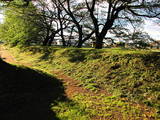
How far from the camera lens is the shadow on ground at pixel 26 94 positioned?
14.8 feet

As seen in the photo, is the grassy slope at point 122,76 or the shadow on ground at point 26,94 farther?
the grassy slope at point 122,76

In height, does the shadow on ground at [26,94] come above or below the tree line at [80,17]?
below

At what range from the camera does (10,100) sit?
5273 mm

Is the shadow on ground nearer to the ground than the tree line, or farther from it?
nearer to the ground

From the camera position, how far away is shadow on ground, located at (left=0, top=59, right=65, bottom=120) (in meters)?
4.52

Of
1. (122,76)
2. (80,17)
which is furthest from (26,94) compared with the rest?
(80,17)

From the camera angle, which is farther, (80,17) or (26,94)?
(80,17)

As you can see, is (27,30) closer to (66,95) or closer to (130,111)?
(66,95)

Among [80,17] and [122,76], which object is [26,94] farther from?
[80,17]

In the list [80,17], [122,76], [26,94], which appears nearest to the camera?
[26,94]

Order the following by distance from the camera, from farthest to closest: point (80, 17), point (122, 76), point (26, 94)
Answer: point (80, 17) → point (122, 76) → point (26, 94)

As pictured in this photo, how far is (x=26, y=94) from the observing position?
19.2 ft

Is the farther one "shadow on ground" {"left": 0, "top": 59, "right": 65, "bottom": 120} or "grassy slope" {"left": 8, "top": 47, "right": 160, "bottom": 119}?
"grassy slope" {"left": 8, "top": 47, "right": 160, "bottom": 119}

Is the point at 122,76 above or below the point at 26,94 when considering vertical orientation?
above
